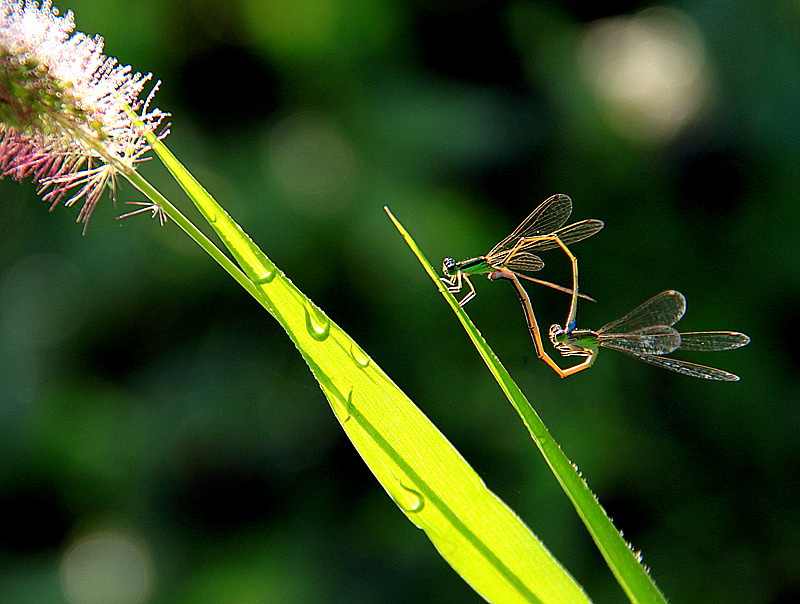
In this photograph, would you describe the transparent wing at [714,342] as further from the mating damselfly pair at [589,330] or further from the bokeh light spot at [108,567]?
the bokeh light spot at [108,567]

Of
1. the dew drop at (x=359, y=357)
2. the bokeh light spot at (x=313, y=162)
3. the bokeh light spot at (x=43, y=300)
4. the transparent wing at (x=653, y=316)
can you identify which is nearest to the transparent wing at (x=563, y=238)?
the transparent wing at (x=653, y=316)

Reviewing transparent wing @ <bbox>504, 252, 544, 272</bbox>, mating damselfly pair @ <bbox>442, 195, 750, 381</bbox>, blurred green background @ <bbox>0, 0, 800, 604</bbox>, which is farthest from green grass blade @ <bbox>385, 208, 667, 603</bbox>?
blurred green background @ <bbox>0, 0, 800, 604</bbox>

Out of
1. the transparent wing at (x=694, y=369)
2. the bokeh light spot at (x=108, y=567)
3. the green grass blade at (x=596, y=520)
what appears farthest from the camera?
the bokeh light spot at (x=108, y=567)

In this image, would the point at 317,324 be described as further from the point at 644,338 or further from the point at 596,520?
the point at 644,338

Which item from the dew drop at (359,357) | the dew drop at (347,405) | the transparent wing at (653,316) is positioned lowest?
the transparent wing at (653,316)

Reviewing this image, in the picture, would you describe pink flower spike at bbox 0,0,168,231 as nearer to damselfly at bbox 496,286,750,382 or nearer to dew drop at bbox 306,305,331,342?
dew drop at bbox 306,305,331,342


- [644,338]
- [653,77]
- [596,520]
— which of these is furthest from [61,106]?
[653,77]
